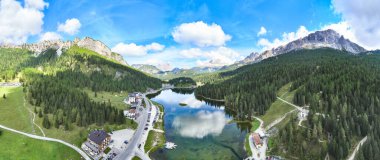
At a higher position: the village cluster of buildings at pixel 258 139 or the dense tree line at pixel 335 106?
the dense tree line at pixel 335 106

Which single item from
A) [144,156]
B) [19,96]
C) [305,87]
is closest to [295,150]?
[144,156]

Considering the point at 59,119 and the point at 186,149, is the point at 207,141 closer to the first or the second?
the point at 186,149

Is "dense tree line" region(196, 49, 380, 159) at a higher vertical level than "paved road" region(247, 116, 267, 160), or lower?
higher

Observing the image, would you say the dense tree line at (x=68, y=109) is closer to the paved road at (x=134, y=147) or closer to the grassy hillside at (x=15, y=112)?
the grassy hillside at (x=15, y=112)

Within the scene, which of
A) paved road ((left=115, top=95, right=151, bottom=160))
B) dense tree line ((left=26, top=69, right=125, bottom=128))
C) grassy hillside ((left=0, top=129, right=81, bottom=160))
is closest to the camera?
grassy hillside ((left=0, top=129, right=81, bottom=160))

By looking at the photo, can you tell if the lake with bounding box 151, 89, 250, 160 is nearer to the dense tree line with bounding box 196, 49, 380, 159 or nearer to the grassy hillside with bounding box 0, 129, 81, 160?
the dense tree line with bounding box 196, 49, 380, 159

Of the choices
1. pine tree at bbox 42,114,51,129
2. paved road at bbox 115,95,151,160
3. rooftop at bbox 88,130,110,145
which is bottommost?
paved road at bbox 115,95,151,160

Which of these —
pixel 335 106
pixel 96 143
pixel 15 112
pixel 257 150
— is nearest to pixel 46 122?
pixel 15 112

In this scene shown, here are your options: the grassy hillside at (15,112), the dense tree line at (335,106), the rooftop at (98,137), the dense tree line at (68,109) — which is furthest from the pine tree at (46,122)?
the dense tree line at (335,106)

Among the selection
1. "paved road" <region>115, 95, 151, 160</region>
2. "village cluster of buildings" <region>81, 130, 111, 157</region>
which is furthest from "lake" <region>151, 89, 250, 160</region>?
"village cluster of buildings" <region>81, 130, 111, 157</region>
